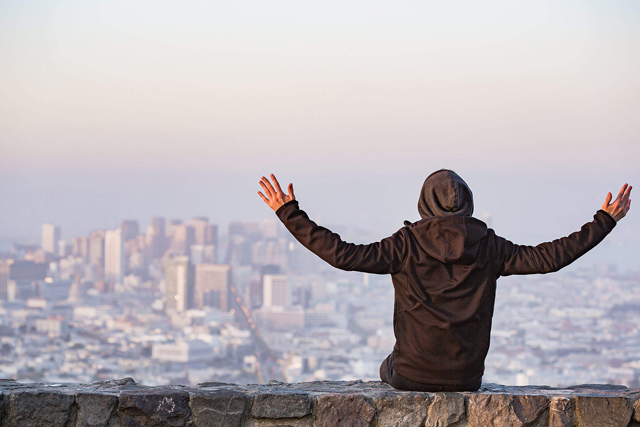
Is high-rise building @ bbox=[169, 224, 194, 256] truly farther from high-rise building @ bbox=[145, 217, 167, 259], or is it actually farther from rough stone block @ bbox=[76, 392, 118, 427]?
rough stone block @ bbox=[76, 392, 118, 427]

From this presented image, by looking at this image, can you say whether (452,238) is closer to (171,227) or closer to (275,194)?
(275,194)

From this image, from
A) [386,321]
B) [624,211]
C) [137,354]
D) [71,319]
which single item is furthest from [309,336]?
[624,211]

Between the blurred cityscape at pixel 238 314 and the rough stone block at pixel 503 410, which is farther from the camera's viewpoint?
the blurred cityscape at pixel 238 314

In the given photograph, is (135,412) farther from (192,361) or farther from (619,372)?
(192,361)

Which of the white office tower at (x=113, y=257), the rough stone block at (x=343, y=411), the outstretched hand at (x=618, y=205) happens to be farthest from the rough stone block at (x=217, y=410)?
the white office tower at (x=113, y=257)

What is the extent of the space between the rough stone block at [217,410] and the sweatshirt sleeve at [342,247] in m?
0.62

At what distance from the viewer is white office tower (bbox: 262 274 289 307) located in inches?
1900

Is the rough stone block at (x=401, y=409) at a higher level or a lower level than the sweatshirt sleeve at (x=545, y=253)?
lower

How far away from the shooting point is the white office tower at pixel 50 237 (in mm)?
56506

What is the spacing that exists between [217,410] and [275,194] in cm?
83

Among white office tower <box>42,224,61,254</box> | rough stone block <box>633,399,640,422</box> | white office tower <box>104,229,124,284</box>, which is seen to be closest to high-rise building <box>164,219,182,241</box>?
white office tower <box>104,229,124,284</box>

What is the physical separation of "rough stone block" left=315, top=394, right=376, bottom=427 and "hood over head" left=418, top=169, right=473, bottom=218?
2.49ft

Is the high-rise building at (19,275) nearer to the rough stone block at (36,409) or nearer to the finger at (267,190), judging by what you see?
the rough stone block at (36,409)

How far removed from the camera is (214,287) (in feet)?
170
